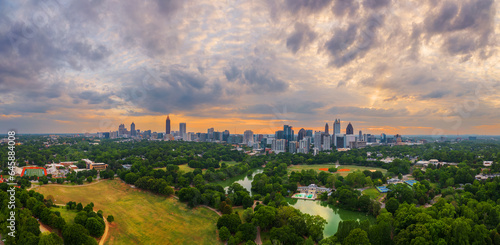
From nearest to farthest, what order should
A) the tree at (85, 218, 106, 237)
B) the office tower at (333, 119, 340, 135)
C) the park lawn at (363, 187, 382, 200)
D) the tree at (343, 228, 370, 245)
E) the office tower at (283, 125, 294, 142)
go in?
the tree at (343, 228, 370, 245), the tree at (85, 218, 106, 237), the park lawn at (363, 187, 382, 200), the office tower at (283, 125, 294, 142), the office tower at (333, 119, 340, 135)

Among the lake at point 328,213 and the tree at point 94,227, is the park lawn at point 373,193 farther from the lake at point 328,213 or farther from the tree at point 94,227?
the tree at point 94,227

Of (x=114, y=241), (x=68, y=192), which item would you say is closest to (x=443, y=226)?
(x=114, y=241)

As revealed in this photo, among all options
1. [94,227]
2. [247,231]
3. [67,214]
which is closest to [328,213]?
[247,231]

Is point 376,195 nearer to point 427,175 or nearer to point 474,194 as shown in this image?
point 474,194

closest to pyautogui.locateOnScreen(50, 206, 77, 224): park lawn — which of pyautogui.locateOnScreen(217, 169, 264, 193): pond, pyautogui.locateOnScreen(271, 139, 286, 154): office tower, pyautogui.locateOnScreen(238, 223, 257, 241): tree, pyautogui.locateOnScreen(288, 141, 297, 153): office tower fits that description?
pyautogui.locateOnScreen(238, 223, 257, 241): tree

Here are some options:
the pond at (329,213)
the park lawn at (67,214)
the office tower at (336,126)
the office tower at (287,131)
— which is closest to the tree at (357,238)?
the pond at (329,213)

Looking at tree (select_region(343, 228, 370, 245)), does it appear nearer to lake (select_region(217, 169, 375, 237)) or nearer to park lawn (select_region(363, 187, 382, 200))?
lake (select_region(217, 169, 375, 237))

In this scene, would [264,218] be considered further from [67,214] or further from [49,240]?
[67,214]
